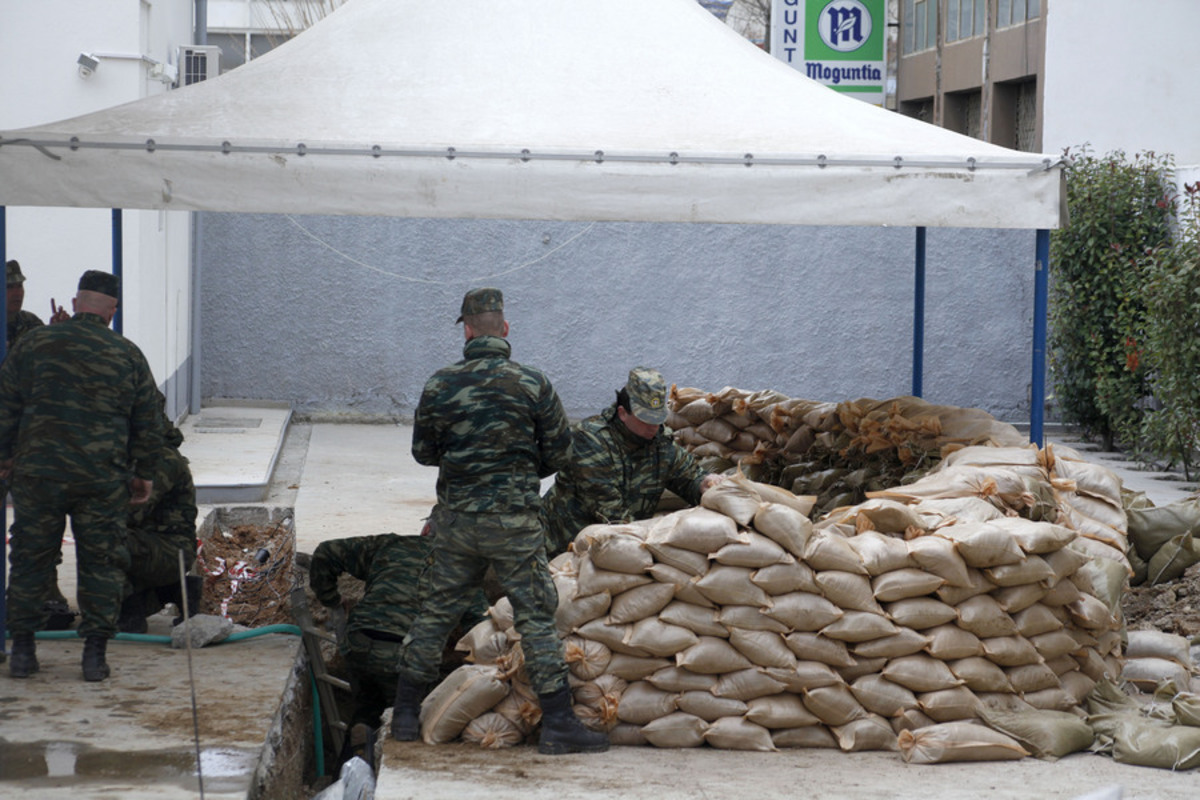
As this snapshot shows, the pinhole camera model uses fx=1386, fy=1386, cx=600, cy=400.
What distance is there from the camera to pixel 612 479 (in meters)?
6.13

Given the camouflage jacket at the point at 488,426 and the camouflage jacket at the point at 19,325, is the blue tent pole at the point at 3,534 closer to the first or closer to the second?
the camouflage jacket at the point at 19,325

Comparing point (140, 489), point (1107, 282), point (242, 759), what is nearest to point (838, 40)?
point (1107, 282)

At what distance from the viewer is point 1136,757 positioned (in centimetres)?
487

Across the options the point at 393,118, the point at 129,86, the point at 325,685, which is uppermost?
the point at 129,86

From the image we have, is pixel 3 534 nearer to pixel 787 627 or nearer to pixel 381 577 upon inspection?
pixel 381 577

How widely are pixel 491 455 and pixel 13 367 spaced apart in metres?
2.08

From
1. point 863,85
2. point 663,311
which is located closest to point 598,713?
point 863,85

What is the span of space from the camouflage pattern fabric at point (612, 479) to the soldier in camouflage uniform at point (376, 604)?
625mm

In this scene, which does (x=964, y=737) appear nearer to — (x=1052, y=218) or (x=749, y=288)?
(x=1052, y=218)

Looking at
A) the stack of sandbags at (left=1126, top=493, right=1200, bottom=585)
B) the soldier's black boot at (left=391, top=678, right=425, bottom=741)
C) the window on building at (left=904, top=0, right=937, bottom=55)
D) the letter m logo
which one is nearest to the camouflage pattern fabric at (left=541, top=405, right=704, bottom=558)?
the soldier's black boot at (left=391, top=678, right=425, bottom=741)

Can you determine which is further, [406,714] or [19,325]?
[19,325]

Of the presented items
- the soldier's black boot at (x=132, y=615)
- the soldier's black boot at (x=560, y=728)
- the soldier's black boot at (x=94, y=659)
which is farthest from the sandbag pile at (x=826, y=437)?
the soldier's black boot at (x=94, y=659)

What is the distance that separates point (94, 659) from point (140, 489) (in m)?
0.73

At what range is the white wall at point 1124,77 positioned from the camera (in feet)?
55.5
